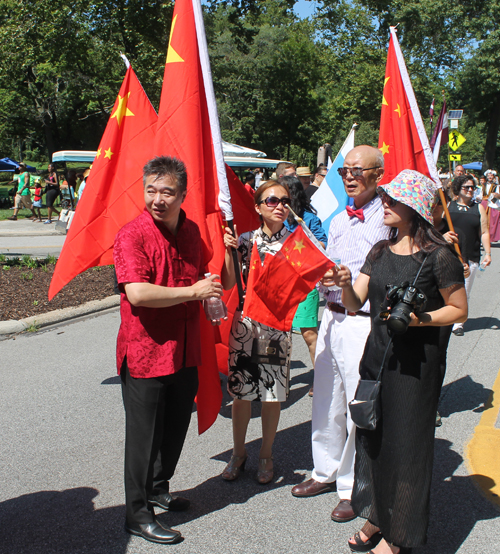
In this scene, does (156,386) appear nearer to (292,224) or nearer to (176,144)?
(176,144)

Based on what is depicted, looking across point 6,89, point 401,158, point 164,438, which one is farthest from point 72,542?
point 6,89

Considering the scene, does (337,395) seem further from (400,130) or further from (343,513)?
(400,130)

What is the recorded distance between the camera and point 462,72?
123 ft

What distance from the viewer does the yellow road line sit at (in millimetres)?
3672

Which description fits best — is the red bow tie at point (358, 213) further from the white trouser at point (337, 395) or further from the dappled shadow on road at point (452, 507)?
the dappled shadow on road at point (452, 507)

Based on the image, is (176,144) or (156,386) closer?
(156,386)

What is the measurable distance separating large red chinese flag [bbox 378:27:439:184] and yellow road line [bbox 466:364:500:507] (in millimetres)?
2083

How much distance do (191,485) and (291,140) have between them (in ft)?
137

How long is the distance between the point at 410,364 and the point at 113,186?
2.66m

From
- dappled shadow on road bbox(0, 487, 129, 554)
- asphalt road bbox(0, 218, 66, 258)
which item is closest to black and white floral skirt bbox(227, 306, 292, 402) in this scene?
dappled shadow on road bbox(0, 487, 129, 554)

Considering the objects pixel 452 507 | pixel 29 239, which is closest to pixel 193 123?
pixel 452 507

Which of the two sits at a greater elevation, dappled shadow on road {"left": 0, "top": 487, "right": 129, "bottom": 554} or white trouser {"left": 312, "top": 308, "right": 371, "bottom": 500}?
white trouser {"left": 312, "top": 308, "right": 371, "bottom": 500}

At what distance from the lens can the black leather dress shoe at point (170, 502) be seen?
329 cm

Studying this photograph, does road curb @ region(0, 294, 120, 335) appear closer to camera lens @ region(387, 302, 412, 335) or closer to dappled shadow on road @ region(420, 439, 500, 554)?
dappled shadow on road @ region(420, 439, 500, 554)
